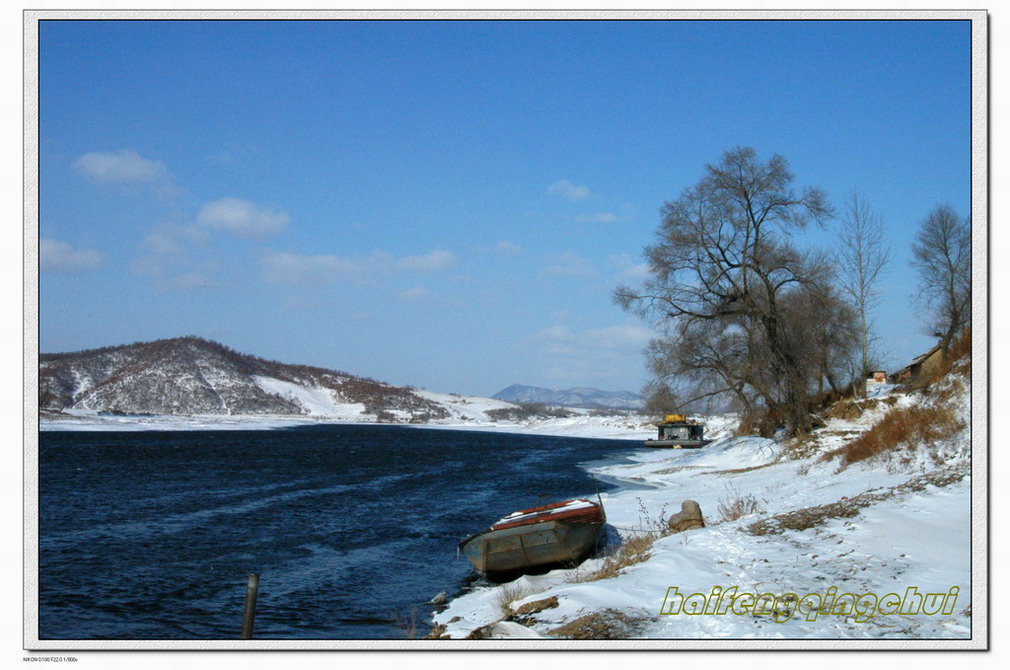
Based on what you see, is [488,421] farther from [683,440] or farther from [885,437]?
[885,437]

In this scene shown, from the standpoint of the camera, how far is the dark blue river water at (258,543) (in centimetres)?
1325

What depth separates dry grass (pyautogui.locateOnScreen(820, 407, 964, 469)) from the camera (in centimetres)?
1644

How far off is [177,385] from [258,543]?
152m

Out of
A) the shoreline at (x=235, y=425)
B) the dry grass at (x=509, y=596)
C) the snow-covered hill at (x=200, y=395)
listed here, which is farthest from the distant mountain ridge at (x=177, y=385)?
the dry grass at (x=509, y=596)

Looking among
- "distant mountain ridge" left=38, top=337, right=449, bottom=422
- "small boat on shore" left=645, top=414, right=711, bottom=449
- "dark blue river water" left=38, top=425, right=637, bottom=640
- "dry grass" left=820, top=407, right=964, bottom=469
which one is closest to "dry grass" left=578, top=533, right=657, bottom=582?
"dark blue river water" left=38, top=425, right=637, bottom=640

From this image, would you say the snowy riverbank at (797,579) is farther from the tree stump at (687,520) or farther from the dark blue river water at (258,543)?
the dark blue river water at (258,543)

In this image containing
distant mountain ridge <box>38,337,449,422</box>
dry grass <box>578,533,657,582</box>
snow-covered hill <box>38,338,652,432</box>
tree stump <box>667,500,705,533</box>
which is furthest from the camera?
distant mountain ridge <box>38,337,449,422</box>

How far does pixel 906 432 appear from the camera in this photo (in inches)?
706

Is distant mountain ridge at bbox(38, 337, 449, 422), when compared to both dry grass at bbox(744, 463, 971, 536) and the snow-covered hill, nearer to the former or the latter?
the snow-covered hill

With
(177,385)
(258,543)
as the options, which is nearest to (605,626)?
(258,543)

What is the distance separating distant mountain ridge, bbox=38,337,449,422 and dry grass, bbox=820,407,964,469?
144 m

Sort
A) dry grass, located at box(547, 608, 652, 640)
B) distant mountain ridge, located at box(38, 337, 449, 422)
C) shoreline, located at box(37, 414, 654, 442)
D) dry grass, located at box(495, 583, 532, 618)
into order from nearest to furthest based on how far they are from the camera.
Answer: dry grass, located at box(547, 608, 652, 640) → dry grass, located at box(495, 583, 532, 618) → shoreline, located at box(37, 414, 654, 442) → distant mountain ridge, located at box(38, 337, 449, 422)

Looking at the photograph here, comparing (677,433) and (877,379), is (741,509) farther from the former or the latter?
(677,433)

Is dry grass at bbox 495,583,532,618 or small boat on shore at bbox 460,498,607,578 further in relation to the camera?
small boat on shore at bbox 460,498,607,578
